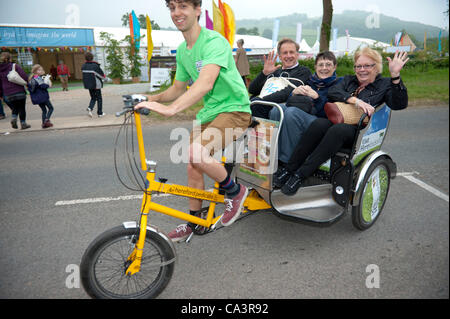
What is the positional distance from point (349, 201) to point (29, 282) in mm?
2779

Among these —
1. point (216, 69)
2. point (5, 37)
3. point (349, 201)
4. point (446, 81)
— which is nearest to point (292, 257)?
point (349, 201)

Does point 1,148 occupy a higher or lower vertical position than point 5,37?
lower

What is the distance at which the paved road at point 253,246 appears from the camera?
7.93ft

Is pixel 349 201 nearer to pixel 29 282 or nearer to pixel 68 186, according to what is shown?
pixel 29 282

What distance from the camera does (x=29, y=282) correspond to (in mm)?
2586

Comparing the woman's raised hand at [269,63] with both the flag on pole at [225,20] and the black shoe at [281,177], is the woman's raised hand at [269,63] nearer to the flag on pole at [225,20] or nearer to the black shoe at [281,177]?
the black shoe at [281,177]

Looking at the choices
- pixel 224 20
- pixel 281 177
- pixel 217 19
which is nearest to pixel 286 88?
pixel 281 177

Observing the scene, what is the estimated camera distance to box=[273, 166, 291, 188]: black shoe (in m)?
3.10

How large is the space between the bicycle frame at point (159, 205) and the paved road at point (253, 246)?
0.35m

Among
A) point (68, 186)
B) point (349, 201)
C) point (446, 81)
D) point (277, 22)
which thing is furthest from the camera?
point (277, 22)

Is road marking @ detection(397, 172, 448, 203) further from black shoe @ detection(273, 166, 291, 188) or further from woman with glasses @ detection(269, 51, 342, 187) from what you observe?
black shoe @ detection(273, 166, 291, 188)

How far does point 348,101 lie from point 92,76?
8.51m

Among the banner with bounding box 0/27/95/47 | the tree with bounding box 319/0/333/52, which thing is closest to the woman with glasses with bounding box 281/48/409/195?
the tree with bounding box 319/0/333/52

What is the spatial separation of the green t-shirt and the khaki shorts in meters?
0.05
